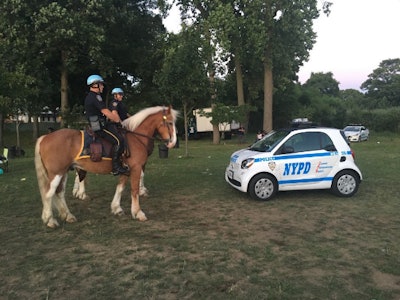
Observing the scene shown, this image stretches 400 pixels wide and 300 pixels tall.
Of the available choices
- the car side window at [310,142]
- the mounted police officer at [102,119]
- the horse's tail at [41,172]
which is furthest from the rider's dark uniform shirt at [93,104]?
the car side window at [310,142]

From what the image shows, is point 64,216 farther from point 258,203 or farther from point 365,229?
point 365,229

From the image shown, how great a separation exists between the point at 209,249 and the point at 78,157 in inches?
121

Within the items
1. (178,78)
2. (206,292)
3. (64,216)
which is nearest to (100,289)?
(206,292)

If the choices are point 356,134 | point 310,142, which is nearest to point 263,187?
point 310,142

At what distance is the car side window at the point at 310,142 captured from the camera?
8.91m

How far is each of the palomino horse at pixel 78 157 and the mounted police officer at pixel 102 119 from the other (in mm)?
197

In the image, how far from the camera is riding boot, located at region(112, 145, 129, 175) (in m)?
7.08

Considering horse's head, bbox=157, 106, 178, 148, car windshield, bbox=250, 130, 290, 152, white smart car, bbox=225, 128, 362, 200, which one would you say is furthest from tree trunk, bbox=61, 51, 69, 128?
horse's head, bbox=157, 106, 178, 148

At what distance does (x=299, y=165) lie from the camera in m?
8.73

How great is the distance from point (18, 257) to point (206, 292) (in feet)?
9.36

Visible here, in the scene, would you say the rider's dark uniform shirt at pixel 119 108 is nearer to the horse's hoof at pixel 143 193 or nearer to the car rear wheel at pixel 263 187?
the horse's hoof at pixel 143 193

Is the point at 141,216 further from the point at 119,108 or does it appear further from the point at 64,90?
the point at 64,90

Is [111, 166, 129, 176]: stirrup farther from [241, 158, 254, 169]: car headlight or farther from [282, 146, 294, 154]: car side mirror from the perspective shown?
[282, 146, 294, 154]: car side mirror

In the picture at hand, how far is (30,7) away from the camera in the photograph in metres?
26.8
